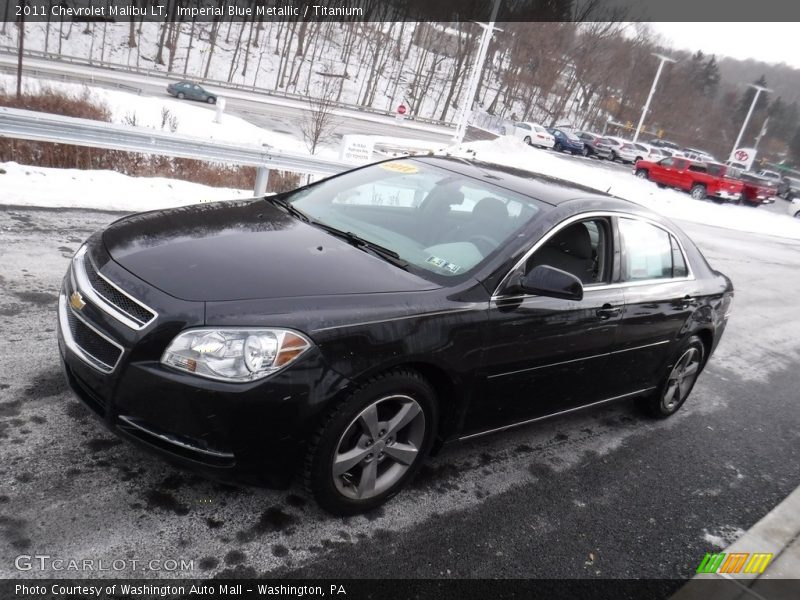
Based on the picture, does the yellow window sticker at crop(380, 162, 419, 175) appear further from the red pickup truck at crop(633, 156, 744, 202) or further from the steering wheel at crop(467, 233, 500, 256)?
the red pickup truck at crop(633, 156, 744, 202)

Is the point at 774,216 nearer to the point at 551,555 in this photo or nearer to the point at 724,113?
the point at 551,555

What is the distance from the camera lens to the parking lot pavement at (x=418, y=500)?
2.75 metres

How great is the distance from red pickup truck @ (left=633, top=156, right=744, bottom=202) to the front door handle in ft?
98.2

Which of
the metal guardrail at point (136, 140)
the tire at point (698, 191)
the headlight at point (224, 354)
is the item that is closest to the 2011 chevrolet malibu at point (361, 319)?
the headlight at point (224, 354)

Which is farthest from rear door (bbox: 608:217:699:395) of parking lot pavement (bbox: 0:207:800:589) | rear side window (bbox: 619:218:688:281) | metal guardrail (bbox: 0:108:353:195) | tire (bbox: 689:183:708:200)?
tire (bbox: 689:183:708:200)

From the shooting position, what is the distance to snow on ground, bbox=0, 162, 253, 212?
7590 mm

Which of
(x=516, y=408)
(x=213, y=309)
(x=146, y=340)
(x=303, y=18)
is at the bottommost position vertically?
(x=516, y=408)

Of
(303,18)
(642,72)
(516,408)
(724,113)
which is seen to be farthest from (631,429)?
(724,113)

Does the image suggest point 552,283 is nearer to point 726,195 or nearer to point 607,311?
point 607,311

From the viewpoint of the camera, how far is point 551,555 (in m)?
3.27

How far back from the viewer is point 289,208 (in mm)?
4129

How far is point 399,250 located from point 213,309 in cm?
123

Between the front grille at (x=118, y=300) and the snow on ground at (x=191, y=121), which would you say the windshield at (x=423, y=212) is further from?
the snow on ground at (x=191, y=121)

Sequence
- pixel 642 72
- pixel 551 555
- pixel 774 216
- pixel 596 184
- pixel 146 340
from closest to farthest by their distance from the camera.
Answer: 1. pixel 146 340
2. pixel 551 555
3. pixel 596 184
4. pixel 774 216
5. pixel 642 72
